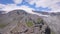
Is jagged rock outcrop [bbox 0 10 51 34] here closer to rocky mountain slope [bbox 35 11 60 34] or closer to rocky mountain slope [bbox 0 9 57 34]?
rocky mountain slope [bbox 0 9 57 34]

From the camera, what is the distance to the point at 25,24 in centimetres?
601

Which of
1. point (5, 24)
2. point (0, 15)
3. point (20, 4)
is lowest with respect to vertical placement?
point (5, 24)

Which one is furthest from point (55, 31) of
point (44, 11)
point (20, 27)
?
point (20, 27)

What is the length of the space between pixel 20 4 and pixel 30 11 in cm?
50

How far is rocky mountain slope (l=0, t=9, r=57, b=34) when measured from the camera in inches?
235

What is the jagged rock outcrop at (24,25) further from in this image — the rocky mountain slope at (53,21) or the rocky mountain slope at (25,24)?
the rocky mountain slope at (53,21)

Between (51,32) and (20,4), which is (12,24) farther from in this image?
(51,32)

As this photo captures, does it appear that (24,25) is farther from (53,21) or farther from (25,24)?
(53,21)


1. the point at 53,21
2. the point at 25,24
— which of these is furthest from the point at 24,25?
the point at 53,21

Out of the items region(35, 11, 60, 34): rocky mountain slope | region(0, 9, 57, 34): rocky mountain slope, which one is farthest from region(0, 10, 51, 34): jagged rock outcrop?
region(35, 11, 60, 34): rocky mountain slope

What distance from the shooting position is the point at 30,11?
239 inches

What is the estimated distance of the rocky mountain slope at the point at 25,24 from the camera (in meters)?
5.97

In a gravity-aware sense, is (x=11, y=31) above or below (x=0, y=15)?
below

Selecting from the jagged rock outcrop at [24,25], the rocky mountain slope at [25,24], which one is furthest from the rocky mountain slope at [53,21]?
the jagged rock outcrop at [24,25]
